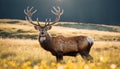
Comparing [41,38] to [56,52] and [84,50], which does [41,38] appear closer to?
[56,52]

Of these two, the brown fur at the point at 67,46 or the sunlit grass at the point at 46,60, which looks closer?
the sunlit grass at the point at 46,60

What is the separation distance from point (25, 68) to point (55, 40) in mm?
7699

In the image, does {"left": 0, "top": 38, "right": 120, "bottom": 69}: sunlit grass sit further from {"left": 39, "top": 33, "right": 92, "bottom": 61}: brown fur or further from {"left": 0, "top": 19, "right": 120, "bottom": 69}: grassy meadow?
{"left": 39, "top": 33, "right": 92, "bottom": 61}: brown fur

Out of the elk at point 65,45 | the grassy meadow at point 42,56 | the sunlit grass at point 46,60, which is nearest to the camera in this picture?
the sunlit grass at point 46,60

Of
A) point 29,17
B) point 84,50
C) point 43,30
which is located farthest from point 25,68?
point 29,17

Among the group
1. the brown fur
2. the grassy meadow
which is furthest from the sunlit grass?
the brown fur

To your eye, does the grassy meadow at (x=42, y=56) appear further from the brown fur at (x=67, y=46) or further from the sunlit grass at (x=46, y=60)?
the brown fur at (x=67, y=46)

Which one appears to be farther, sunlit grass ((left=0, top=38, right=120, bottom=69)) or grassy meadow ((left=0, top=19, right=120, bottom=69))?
grassy meadow ((left=0, top=19, right=120, bottom=69))

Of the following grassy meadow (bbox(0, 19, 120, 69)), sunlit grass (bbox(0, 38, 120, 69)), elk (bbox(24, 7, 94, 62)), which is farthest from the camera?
elk (bbox(24, 7, 94, 62))

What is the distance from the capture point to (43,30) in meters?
11.5

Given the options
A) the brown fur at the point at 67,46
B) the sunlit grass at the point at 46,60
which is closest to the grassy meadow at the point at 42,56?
the sunlit grass at the point at 46,60

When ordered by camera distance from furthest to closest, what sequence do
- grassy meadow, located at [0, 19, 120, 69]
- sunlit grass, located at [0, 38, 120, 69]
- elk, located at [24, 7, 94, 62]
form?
elk, located at [24, 7, 94, 62], grassy meadow, located at [0, 19, 120, 69], sunlit grass, located at [0, 38, 120, 69]

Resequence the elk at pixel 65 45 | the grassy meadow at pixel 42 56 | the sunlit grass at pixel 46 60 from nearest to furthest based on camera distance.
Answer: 1. the sunlit grass at pixel 46 60
2. the grassy meadow at pixel 42 56
3. the elk at pixel 65 45

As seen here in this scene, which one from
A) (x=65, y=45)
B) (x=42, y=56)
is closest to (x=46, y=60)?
(x=65, y=45)
